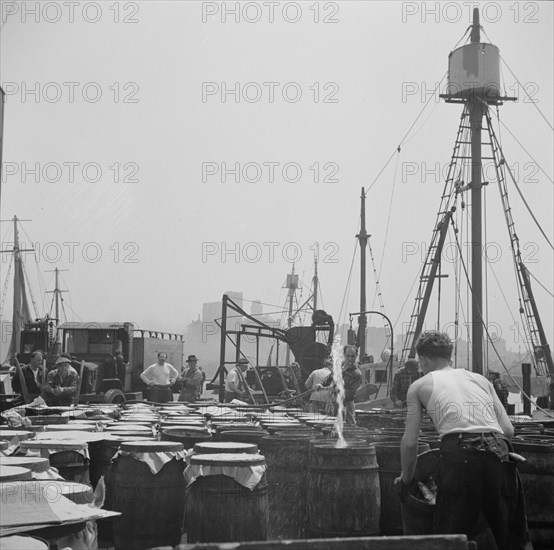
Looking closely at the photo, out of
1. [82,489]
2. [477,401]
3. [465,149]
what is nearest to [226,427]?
[82,489]

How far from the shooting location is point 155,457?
5586 millimetres

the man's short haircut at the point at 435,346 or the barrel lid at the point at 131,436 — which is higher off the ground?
the man's short haircut at the point at 435,346

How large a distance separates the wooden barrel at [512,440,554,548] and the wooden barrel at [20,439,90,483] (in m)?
3.54

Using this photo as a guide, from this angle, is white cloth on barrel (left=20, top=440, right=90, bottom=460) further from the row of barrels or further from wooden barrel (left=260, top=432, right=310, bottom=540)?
wooden barrel (left=260, top=432, right=310, bottom=540)

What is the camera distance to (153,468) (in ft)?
18.1

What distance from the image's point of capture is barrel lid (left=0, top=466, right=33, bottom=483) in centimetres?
430

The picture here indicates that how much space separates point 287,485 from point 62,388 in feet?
20.5

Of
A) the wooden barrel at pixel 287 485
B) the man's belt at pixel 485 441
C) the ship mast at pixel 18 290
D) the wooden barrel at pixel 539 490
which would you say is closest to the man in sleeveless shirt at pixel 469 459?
the man's belt at pixel 485 441

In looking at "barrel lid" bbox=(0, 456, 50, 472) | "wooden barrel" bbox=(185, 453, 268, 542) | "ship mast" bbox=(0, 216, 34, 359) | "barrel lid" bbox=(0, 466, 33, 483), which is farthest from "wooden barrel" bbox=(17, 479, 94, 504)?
"ship mast" bbox=(0, 216, 34, 359)

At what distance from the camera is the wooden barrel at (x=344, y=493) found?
18.8 feet

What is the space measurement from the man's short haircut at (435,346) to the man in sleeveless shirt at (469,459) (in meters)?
0.14

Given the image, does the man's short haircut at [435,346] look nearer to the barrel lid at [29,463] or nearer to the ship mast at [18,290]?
the barrel lid at [29,463]

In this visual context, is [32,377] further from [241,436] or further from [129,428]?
[241,436]

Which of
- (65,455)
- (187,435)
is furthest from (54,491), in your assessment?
(187,435)
